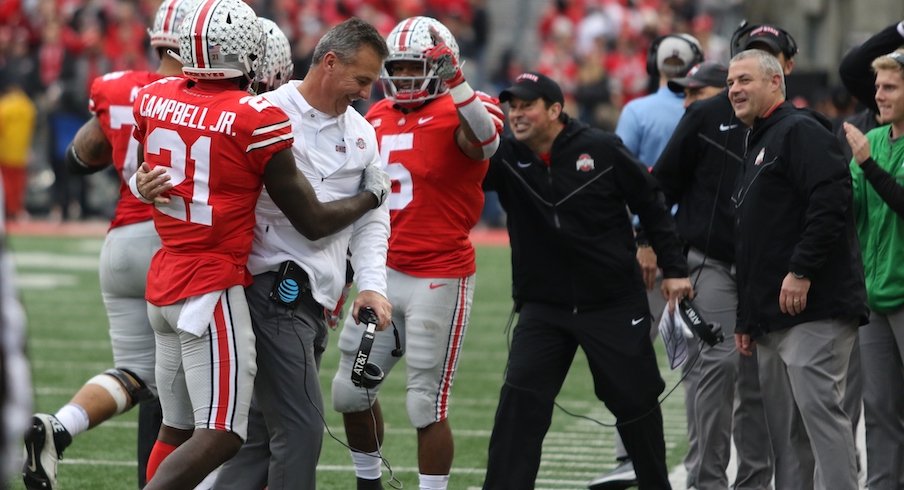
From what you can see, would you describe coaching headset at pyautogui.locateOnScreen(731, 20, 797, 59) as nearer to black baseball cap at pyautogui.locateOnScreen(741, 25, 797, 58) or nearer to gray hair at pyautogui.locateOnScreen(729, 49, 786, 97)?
black baseball cap at pyautogui.locateOnScreen(741, 25, 797, 58)

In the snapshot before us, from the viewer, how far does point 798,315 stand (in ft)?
18.8

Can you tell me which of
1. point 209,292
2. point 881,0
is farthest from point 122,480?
point 881,0

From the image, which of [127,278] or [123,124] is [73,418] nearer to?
[127,278]

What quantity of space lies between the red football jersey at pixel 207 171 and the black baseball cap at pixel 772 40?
8.36ft

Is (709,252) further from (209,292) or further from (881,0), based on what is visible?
(881,0)

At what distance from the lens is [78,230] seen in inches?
784

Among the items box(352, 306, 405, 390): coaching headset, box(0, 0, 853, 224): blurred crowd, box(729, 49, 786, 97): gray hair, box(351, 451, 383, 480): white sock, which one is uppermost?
box(729, 49, 786, 97): gray hair

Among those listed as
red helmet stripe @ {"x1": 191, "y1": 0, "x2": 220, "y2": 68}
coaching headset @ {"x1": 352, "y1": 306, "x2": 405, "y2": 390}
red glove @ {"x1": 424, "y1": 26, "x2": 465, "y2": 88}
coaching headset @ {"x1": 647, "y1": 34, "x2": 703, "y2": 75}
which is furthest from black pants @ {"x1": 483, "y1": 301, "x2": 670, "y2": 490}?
coaching headset @ {"x1": 647, "y1": 34, "x2": 703, "y2": 75}

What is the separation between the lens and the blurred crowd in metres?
20.7

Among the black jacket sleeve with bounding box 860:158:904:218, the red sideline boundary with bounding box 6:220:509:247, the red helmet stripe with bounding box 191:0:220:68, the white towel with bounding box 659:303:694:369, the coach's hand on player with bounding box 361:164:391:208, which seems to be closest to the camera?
the red helmet stripe with bounding box 191:0:220:68

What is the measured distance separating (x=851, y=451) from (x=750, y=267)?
2.64 ft

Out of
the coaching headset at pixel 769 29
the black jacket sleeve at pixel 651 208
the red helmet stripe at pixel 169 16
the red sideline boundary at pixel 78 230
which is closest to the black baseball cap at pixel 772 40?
the coaching headset at pixel 769 29

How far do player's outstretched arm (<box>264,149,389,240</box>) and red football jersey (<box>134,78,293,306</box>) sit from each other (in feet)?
0.19

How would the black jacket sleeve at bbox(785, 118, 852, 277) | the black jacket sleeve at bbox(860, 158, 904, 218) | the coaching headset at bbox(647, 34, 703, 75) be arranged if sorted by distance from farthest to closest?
the coaching headset at bbox(647, 34, 703, 75) < the black jacket sleeve at bbox(860, 158, 904, 218) < the black jacket sleeve at bbox(785, 118, 852, 277)
